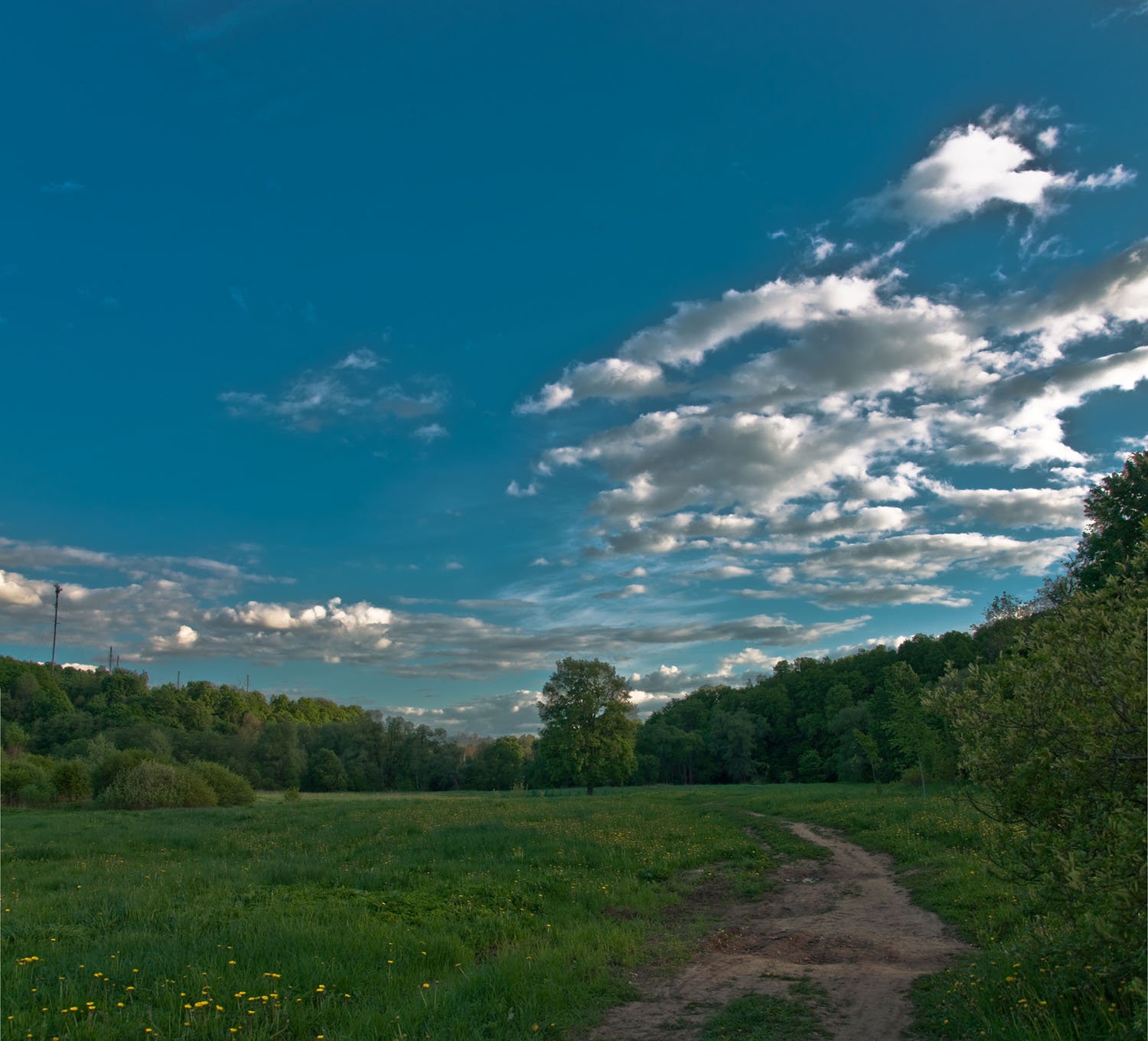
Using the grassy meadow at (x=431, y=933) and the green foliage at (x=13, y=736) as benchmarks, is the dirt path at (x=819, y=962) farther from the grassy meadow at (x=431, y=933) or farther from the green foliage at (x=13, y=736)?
the green foliage at (x=13, y=736)

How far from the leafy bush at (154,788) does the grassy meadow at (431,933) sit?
2619cm

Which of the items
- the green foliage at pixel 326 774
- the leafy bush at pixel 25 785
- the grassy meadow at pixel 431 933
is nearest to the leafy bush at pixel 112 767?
the leafy bush at pixel 25 785

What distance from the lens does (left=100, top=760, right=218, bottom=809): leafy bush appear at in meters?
48.1

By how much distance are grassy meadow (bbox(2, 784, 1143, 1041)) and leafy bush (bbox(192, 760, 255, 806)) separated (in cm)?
3261

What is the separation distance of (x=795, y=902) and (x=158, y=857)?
64.2 feet

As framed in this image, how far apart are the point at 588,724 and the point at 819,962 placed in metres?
60.5

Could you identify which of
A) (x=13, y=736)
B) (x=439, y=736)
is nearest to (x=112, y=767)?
(x=13, y=736)

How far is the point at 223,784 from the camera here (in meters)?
56.2

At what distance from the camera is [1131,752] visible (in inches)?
237

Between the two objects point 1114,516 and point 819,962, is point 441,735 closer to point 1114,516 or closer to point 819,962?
point 1114,516

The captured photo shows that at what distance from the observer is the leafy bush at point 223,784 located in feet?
181

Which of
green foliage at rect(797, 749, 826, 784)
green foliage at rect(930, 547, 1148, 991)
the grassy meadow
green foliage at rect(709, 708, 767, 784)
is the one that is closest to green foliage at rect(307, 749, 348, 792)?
green foliage at rect(709, 708, 767, 784)

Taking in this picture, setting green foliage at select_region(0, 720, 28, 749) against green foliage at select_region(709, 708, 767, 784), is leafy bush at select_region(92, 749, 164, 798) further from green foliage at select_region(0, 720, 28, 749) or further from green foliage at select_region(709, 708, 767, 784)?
green foliage at select_region(709, 708, 767, 784)

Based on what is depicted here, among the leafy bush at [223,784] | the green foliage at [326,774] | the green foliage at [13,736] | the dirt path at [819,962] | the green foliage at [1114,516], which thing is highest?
the green foliage at [1114,516]
